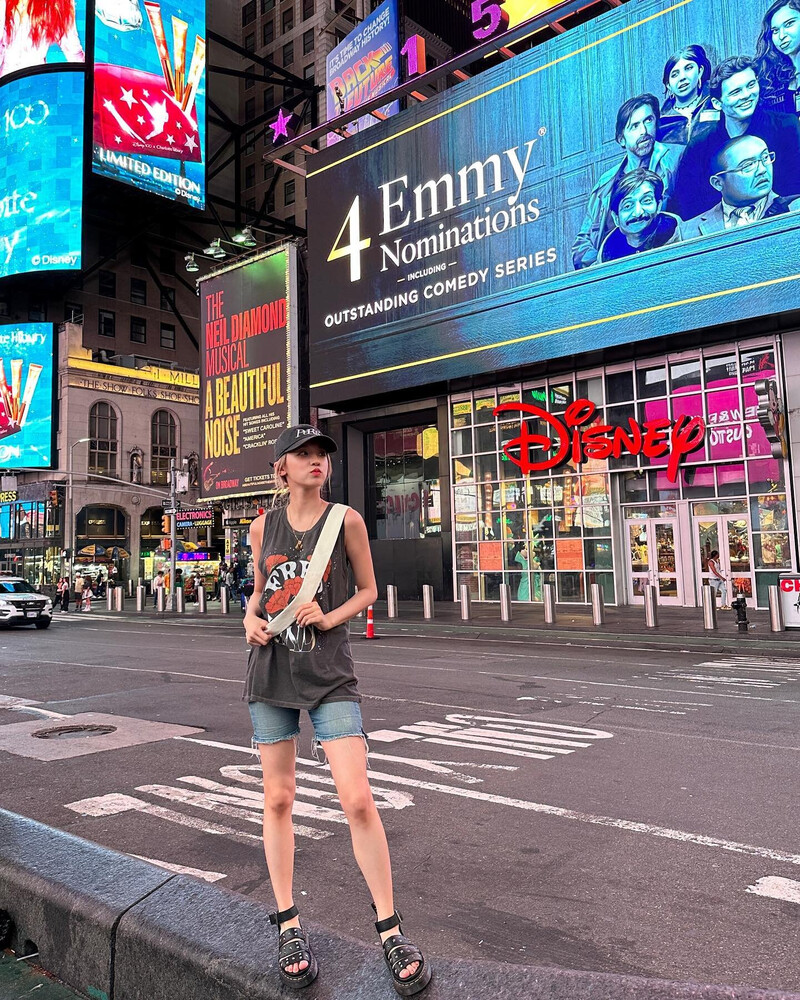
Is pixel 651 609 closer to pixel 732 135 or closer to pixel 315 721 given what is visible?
pixel 732 135

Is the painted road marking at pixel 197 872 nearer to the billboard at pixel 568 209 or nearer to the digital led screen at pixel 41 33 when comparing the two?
the billboard at pixel 568 209

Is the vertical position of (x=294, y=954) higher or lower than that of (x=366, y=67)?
lower

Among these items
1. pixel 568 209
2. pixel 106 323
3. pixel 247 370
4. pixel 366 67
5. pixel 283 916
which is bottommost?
pixel 283 916

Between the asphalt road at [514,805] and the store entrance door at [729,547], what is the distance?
12802 millimetres

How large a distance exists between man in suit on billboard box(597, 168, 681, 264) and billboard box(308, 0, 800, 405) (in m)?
0.05

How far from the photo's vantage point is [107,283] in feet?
214

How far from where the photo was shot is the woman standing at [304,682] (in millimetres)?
2967

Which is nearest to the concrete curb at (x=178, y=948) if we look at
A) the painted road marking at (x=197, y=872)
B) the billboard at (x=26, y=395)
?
the painted road marking at (x=197, y=872)

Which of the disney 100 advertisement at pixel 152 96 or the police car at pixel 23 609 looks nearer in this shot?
the police car at pixel 23 609

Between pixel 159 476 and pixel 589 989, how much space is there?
64.1 meters

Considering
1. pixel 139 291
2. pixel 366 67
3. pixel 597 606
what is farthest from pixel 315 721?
pixel 139 291

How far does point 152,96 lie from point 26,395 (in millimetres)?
22029

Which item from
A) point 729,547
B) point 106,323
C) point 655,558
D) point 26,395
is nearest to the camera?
point 729,547

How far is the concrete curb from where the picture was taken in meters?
2.68
